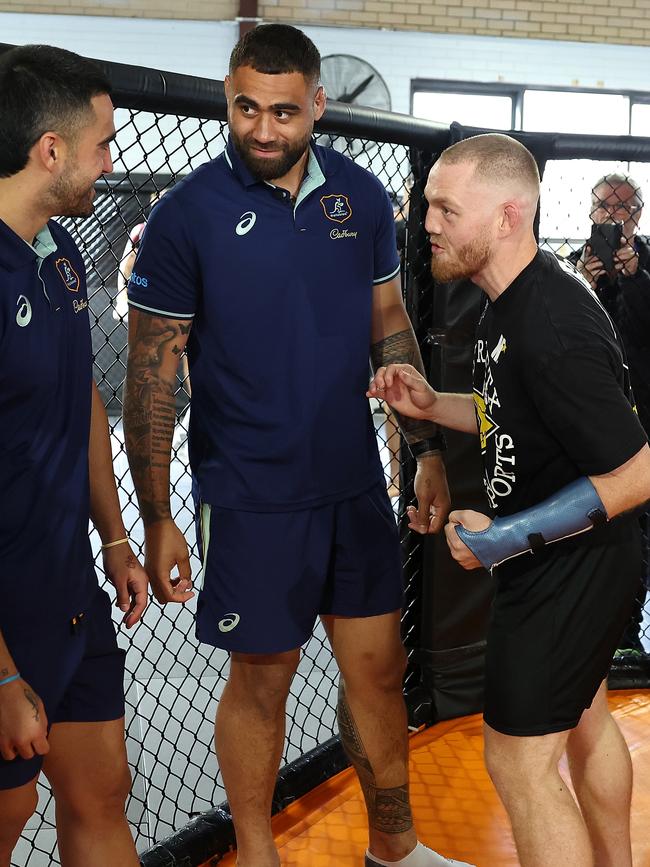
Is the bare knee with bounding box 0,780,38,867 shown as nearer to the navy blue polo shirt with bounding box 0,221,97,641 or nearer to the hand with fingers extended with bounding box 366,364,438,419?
the navy blue polo shirt with bounding box 0,221,97,641

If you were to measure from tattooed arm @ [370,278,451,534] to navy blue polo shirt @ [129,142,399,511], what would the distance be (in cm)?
10

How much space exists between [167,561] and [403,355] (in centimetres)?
71

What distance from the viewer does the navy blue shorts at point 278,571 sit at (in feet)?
6.57

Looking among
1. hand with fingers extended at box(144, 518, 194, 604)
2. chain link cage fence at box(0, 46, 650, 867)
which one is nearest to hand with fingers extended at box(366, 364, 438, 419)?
hand with fingers extended at box(144, 518, 194, 604)

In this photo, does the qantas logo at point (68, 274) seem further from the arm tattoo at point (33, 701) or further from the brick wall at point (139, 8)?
the brick wall at point (139, 8)

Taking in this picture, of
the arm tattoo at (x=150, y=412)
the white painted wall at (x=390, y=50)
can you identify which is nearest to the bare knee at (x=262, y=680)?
the arm tattoo at (x=150, y=412)

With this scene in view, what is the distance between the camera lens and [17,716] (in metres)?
1.37

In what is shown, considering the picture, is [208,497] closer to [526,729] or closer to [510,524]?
[510,524]

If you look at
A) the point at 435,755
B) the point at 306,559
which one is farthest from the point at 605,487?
the point at 435,755

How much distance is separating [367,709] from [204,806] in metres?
0.75

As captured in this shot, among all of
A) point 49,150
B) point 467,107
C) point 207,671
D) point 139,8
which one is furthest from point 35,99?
point 467,107

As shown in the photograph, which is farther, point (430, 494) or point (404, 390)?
Answer: point (430, 494)

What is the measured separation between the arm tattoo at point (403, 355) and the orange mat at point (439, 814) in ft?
3.39

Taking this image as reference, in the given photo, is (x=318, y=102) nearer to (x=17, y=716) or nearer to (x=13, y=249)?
(x=13, y=249)
